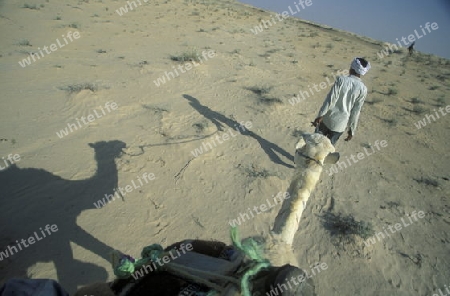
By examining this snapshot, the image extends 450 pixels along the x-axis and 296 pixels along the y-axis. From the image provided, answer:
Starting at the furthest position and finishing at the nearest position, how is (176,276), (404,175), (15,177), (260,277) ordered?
1. (404,175)
2. (15,177)
3. (176,276)
4. (260,277)

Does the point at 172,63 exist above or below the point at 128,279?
above

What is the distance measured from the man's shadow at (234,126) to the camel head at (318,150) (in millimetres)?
4213

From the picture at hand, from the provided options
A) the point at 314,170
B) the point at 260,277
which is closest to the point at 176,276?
the point at 260,277

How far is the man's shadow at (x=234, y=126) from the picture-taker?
633 cm

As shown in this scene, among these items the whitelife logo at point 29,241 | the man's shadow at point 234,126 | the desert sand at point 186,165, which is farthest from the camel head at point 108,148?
the man's shadow at point 234,126

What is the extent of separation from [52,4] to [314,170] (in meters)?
21.0

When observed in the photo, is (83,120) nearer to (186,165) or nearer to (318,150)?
(186,165)

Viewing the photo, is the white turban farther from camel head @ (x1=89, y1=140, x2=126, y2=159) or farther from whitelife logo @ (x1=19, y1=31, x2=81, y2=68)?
whitelife logo @ (x1=19, y1=31, x2=81, y2=68)

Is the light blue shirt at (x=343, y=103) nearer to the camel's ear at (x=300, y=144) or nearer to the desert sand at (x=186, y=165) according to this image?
the desert sand at (x=186, y=165)

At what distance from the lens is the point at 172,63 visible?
10.6 metres

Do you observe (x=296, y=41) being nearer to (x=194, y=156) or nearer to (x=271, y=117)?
(x=271, y=117)

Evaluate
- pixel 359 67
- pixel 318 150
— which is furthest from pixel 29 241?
pixel 359 67

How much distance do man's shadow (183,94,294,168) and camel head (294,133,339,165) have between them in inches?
166

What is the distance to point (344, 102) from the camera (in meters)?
4.52
